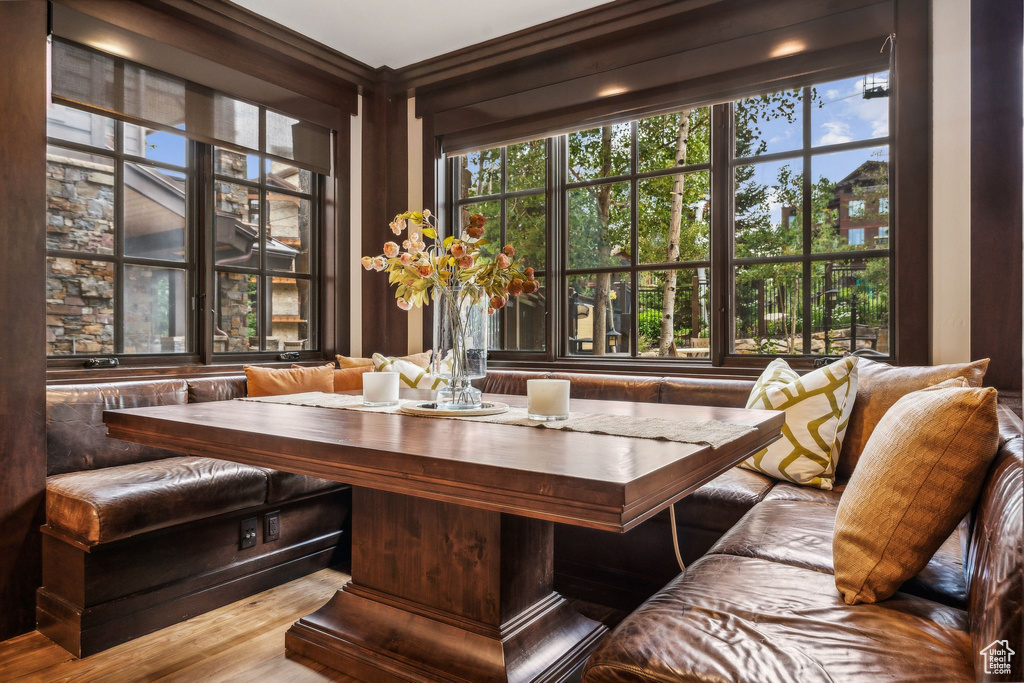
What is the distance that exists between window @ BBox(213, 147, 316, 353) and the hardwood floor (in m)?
1.52

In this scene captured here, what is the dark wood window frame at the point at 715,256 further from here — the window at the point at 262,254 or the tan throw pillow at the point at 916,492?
the tan throw pillow at the point at 916,492

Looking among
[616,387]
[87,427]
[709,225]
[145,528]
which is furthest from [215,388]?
[709,225]

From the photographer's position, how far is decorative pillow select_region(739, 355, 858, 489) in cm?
203

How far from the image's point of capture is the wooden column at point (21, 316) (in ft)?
6.52

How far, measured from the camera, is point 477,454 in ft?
3.43

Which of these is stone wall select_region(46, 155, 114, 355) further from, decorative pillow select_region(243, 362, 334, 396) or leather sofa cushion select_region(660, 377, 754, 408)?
leather sofa cushion select_region(660, 377, 754, 408)

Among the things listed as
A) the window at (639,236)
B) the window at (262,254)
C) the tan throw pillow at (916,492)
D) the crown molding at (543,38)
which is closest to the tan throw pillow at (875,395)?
the window at (639,236)

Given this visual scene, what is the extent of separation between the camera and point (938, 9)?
235cm

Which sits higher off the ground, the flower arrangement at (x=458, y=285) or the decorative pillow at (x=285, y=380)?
the flower arrangement at (x=458, y=285)

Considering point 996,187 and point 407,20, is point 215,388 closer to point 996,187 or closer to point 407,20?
point 407,20

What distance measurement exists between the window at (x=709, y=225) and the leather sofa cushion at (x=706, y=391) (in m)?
0.34

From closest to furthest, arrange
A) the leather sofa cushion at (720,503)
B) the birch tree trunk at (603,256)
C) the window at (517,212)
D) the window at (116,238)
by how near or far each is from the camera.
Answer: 1. the leather sofa cushion at (720,503)
2. the window at (116,238)
3. the birch tree trunk at (603,256)
4. the window at (517,212)

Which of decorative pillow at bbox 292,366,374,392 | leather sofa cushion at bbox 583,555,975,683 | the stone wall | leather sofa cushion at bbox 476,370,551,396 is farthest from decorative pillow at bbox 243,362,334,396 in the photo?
leather sofa cushion at bbox 583,555,975,683

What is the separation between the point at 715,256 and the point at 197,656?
253 cm
